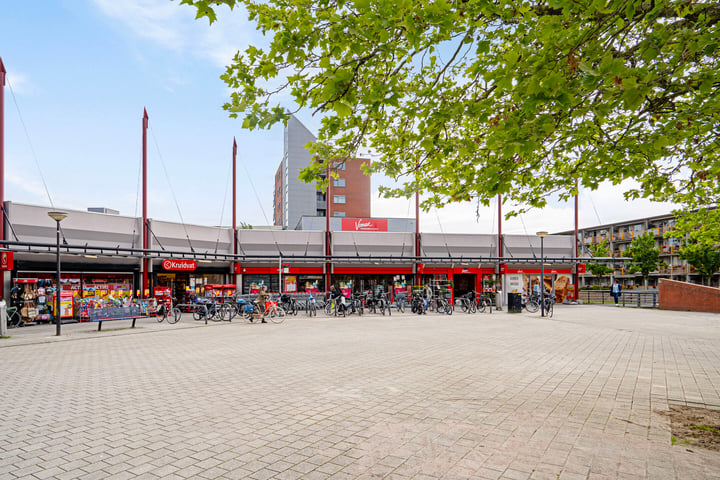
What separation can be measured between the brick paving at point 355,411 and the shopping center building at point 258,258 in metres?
9.59

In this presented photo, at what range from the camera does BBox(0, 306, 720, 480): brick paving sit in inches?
144

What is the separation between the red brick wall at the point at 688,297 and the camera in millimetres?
22281

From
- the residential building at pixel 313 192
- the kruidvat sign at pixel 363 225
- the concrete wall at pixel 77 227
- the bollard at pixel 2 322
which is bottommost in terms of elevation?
the bollard at pixel 2 322

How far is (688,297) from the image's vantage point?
23703mm

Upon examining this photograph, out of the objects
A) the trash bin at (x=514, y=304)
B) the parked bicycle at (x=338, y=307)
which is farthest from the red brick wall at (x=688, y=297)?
the parked bicycle at (x=338, y=307)

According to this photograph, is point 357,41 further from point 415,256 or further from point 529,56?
point 415,256

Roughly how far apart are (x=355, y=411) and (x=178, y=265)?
19.1m

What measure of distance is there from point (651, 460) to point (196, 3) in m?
5.38

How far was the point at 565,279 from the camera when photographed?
105 feet

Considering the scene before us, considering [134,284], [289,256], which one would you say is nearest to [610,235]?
[289,256]

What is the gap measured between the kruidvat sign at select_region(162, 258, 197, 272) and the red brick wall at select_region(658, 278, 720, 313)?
26874 mm

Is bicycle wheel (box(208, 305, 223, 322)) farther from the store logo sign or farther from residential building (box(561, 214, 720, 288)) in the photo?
residential building (box(561, 214, 720, 288))

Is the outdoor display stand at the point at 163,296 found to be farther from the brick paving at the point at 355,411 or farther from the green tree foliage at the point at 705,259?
the green tree foliage at the point at 705,259

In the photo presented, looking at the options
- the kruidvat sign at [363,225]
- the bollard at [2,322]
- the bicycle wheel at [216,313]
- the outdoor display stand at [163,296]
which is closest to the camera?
the bollard at [2,322]
